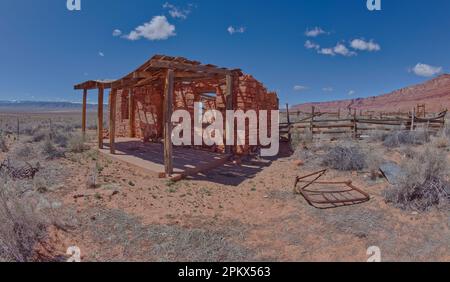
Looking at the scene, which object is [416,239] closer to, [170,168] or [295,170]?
[295,170]

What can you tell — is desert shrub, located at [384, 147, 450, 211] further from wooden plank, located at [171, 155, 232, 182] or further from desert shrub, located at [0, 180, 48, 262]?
desert shrub, located at [0, 180, 48, 262]

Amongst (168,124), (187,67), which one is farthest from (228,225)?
(187,67)

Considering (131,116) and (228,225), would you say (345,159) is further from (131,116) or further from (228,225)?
(131,116)

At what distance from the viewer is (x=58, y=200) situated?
4773 mm

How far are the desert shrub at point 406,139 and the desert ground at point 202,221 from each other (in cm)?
399

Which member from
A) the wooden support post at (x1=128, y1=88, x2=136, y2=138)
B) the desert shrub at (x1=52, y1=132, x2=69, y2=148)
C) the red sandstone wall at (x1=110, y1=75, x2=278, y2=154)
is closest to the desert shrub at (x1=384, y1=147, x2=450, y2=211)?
the red sandstone wall at (x1=110, y1=75, x2=278, y2=154)

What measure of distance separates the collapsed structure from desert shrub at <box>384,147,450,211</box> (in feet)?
15.5

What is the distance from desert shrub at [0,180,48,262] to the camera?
9.39 ft

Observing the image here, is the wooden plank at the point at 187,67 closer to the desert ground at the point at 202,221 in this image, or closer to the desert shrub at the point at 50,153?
the desert ground at the point at 202,221

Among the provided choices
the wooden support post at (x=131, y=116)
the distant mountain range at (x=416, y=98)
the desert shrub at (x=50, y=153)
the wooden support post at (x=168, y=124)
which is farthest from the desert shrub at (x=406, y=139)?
the distant mountain range at (x=416, y=98)

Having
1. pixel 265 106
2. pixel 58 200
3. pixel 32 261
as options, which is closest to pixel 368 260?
pixel 32 261

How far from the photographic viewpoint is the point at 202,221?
14.3 ft

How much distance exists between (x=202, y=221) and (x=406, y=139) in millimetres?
9426
